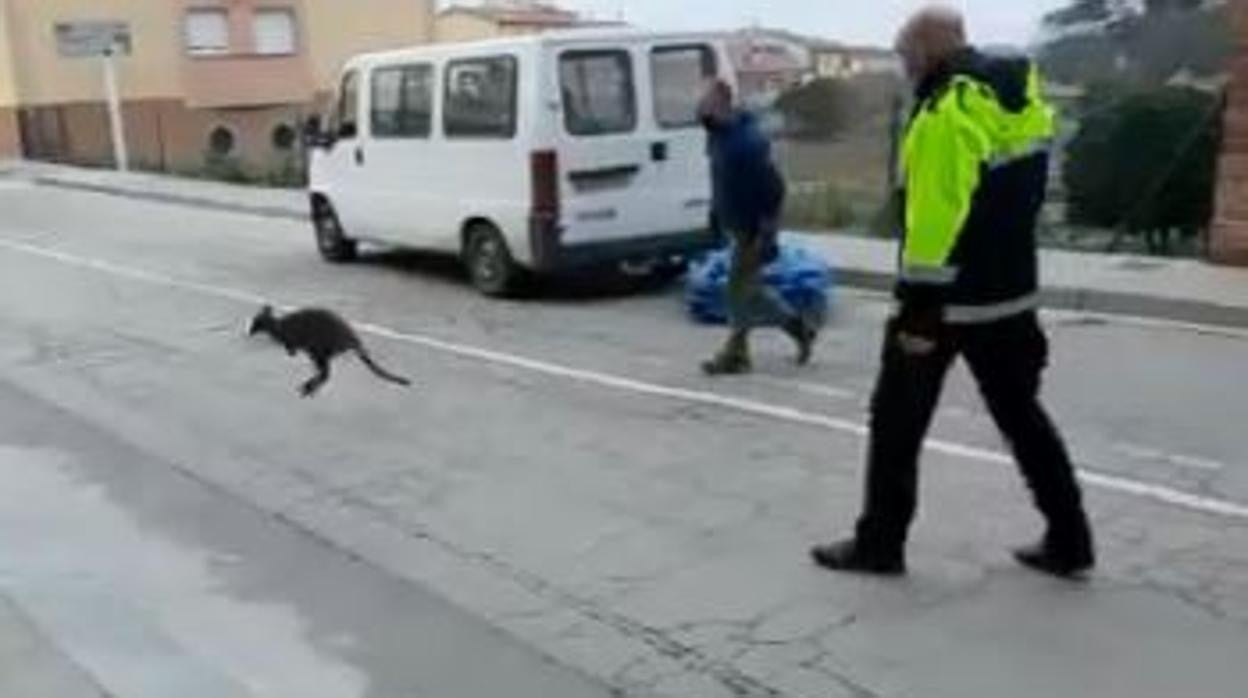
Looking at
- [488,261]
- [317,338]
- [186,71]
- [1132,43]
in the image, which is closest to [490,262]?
[488,261]

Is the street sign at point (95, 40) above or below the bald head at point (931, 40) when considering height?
below

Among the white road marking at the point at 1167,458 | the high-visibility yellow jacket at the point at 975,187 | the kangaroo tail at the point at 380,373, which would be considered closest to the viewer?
the high-visibility yellow jacket at the point at 975,187

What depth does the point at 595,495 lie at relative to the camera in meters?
6.79

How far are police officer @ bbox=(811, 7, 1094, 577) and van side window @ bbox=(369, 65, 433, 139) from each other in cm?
843

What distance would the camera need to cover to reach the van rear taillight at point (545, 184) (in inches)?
469

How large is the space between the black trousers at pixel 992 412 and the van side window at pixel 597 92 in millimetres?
6904

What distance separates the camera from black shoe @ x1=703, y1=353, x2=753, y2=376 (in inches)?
357

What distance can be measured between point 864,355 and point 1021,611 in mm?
4635

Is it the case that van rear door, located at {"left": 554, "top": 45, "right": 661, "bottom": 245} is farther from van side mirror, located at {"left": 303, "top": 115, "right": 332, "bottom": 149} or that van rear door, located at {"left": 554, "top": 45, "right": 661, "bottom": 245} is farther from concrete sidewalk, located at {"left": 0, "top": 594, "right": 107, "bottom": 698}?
concrete sidewalk, located at {"left": 0, "top": 594, "right": 107, "bottom": 698}

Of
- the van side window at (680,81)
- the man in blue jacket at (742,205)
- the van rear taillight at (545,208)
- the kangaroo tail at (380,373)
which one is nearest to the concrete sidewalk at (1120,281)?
the van side window at (680,81)

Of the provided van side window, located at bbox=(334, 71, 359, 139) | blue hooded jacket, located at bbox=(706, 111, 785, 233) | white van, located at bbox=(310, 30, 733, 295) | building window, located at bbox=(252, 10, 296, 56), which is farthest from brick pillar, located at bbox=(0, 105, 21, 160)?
blue hooded jacket, located at bbox=(706, 111, 785, 233)

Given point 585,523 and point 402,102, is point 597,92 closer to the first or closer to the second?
point 402,102

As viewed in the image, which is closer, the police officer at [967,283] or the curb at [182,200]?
the police officer at [967,283]

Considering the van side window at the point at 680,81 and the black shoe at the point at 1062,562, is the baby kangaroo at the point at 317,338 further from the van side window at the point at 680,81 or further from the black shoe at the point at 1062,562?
the black shoe at the point at 1062,562
